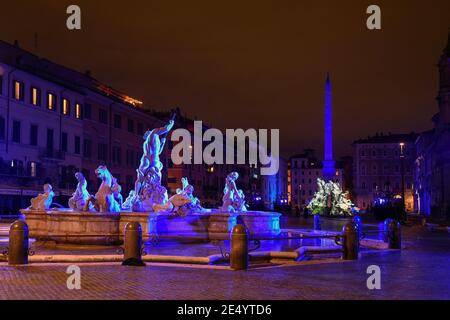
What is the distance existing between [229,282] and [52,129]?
125 ft

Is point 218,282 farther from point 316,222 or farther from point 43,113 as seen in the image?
point 43,113

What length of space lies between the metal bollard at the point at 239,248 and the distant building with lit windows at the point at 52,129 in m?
28.9

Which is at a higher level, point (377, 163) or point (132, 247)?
point (377, 163)

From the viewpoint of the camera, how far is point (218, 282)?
10.7 m

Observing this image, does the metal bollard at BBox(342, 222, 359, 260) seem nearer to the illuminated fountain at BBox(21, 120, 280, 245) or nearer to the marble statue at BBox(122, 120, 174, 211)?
the illuminated fountain at BBox(21, 120, 280, 245)

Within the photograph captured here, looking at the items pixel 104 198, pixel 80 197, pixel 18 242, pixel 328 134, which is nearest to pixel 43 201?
pixel 80 197

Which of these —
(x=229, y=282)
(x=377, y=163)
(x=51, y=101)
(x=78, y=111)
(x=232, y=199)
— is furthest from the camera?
(x=377, y=163)

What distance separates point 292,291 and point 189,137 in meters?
71.2

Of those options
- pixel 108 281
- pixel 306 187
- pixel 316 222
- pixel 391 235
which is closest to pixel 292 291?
pixel 108 281

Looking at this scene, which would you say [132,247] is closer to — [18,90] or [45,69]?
[18,90]

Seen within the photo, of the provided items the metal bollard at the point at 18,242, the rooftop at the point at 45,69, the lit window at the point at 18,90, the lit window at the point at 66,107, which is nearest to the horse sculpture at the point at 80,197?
the metal bollard at the point at 18,242

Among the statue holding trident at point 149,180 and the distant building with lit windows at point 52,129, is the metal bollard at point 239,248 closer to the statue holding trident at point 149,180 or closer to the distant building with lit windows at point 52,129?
the statue holding trident at point 149,180

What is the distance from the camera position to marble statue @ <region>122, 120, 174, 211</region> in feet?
67.7

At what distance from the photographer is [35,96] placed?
43906mm
